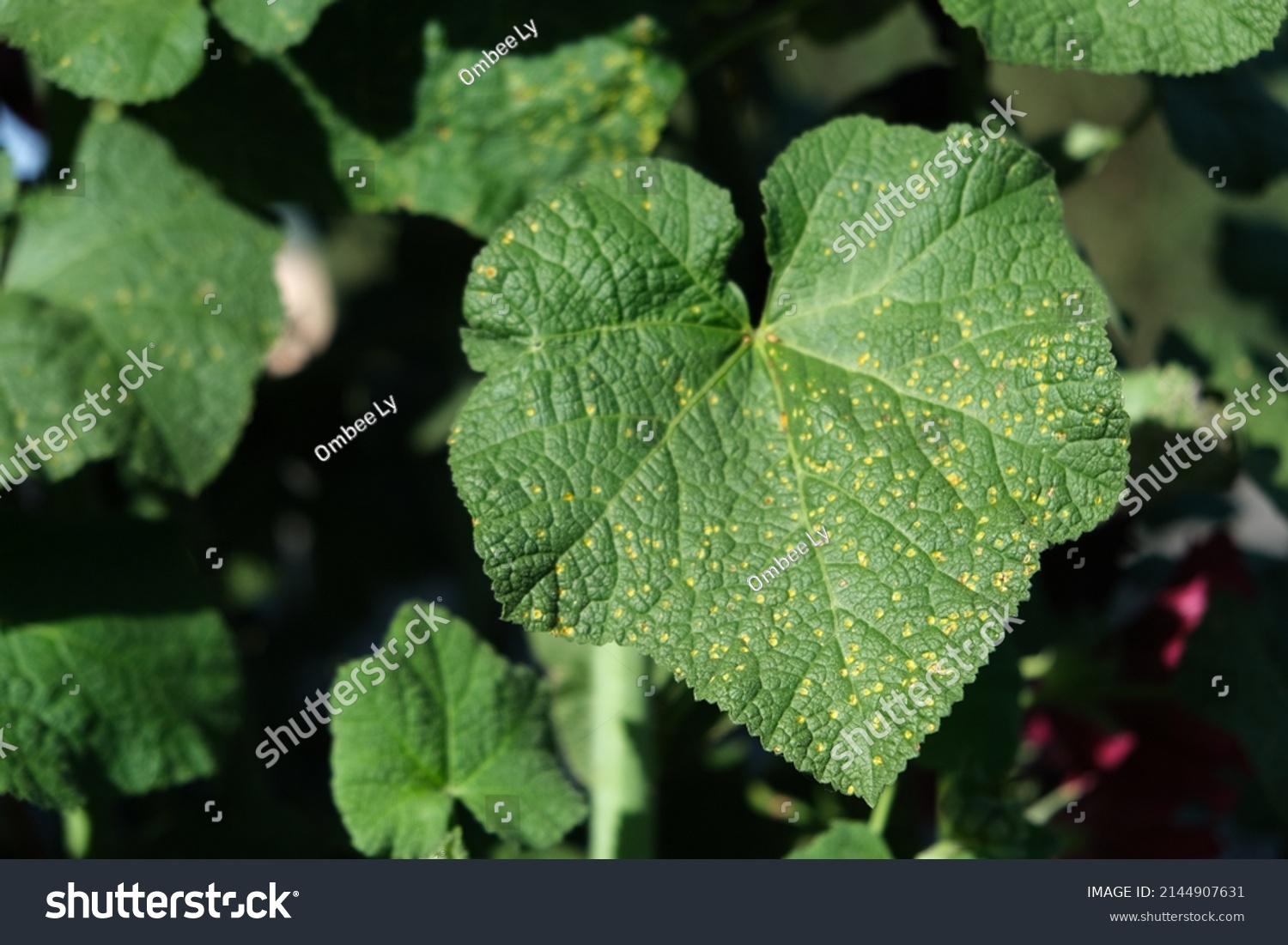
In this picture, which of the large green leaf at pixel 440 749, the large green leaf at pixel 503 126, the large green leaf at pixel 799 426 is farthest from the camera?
the large green leaf at pixel 503 126

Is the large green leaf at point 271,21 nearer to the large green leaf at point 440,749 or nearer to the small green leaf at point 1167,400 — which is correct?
the large green leaf at point 440,749

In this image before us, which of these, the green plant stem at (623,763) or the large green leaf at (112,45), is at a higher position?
the large green leaf at (112,45)

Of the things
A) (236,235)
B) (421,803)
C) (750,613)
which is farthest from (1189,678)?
(236,235)

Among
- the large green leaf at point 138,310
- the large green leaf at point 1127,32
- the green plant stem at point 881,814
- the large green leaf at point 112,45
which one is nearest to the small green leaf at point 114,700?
the large green leaf at point 138,310

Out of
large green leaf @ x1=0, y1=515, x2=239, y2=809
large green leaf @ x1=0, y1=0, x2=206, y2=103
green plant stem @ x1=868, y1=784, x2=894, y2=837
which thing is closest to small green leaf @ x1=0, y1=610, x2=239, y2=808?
large green leaf @ x1=0, y1=515, x2=239, y2=809
